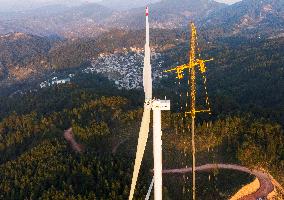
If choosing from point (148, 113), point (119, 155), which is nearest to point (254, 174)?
→ point (119, 155)

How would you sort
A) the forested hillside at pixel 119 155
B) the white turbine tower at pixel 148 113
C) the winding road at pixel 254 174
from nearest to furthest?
the white turbine tower at pixel 148 113 < the winding road at pixel 254 174 < the forested hillside at pixel 119 155

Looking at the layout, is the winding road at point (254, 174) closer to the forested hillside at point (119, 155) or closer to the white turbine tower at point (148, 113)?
the forested hillside at point (119, 155)

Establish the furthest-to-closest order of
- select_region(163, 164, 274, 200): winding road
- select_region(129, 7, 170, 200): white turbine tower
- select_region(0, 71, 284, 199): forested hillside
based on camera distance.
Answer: select_region(0, 71, 284, 199): forested hillside, select_region(163, 164, 274, 200): winding road, select_region(129, 7, 170, 200): white turbine tower

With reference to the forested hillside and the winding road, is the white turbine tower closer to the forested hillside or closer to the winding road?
the forested hillside

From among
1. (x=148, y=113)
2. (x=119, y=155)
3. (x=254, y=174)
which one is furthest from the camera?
(x=119, y=155)

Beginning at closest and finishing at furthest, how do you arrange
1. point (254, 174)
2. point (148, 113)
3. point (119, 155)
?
1. point (148, 113)
2. point (254, 174)
3. point (119, 155)

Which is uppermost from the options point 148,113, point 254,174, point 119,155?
point 148,113

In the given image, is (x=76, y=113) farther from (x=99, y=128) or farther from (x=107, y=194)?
(x=107, y=194)

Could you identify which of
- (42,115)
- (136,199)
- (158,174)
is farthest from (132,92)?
(158,174)

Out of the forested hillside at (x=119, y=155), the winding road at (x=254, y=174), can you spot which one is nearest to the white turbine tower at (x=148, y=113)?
the forested hillside at (x=119, y=155)

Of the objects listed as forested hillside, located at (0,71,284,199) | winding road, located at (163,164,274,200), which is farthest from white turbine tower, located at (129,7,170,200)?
winding road, located at (163,164,274,200)

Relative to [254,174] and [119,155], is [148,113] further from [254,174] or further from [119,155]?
[119,155]
